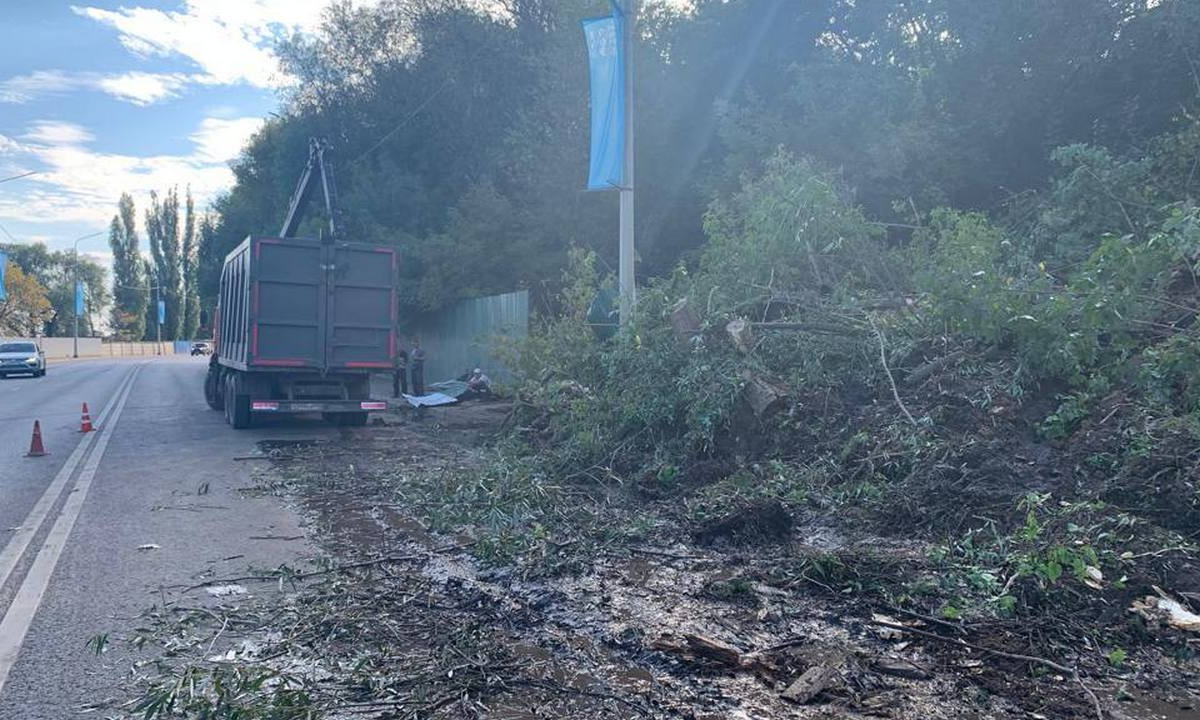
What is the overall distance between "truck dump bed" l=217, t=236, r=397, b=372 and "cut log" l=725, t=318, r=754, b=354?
714cm

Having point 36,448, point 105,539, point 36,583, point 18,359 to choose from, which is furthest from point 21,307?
point 36,583

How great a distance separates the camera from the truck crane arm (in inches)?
684

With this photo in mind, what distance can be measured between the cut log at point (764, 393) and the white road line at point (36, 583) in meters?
6.42

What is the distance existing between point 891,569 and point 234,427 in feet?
44.4

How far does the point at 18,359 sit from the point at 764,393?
120 ft

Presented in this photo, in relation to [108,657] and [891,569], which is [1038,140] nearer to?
[891,569]

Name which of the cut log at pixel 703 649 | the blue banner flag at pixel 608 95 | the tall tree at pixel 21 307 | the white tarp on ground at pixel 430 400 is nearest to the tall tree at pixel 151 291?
the tall tree at pixel 21 307

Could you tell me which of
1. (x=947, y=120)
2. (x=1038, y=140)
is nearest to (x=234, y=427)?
(x=947, y=120)

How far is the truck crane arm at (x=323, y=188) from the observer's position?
17381 millimetres

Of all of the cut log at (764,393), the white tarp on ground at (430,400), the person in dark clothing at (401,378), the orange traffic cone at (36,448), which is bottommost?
the orange traffic cone at (36,448)

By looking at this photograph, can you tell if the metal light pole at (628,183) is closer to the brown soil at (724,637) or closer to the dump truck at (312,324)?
the dump truck at (312,324)

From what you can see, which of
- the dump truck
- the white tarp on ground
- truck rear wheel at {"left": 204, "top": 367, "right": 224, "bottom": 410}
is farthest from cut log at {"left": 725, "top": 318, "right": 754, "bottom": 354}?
truck rear wheel at {"left": 204, "top": 367, "right": 224, "bottom": 410}

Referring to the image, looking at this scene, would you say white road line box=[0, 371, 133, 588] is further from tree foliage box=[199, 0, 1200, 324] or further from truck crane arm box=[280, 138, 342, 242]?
tree foliage box=[199, 0, 1200, 324]

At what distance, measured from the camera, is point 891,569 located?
253 inches
